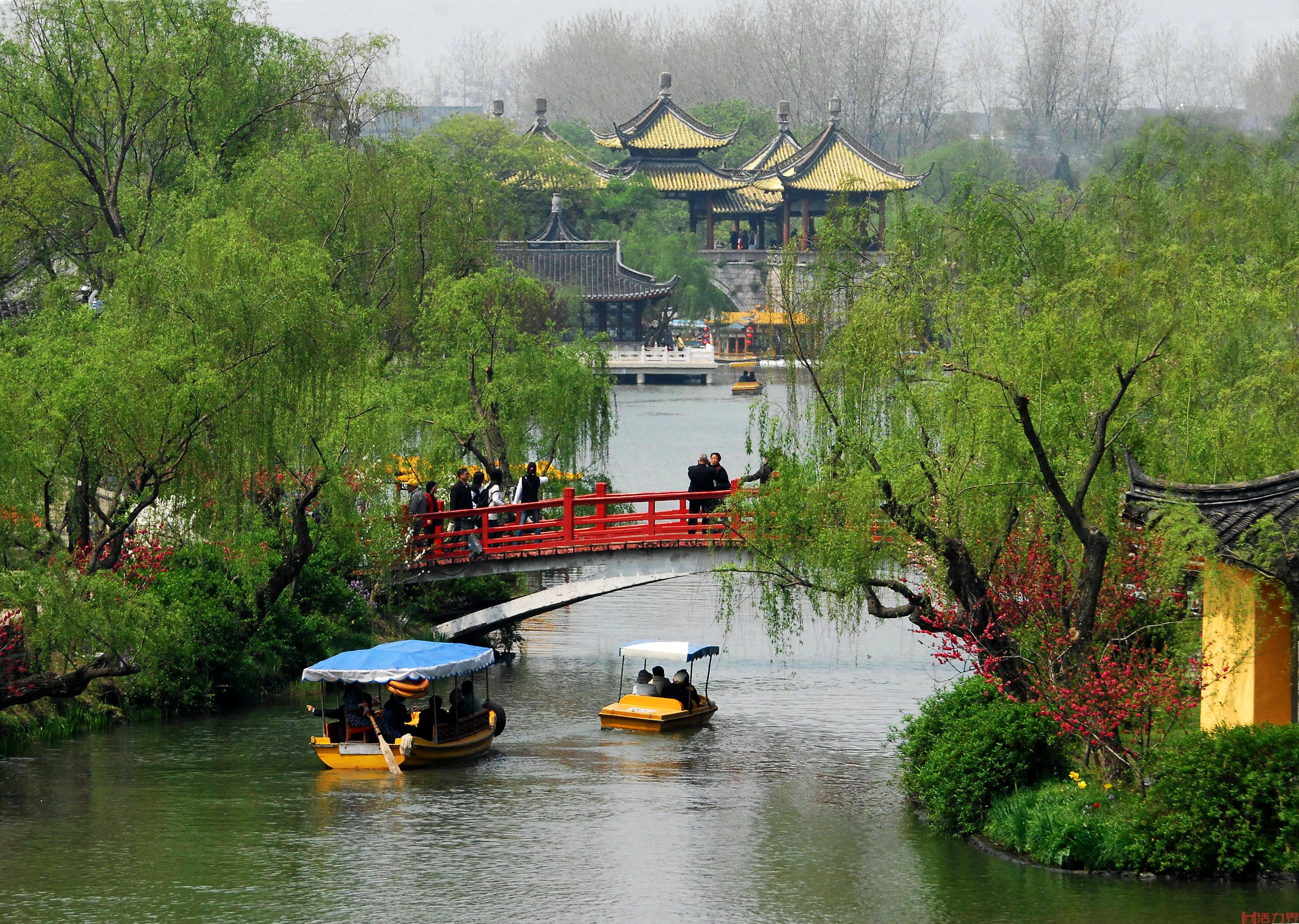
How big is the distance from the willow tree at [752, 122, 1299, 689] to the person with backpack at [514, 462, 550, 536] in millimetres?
7753

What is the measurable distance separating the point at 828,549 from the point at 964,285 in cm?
451

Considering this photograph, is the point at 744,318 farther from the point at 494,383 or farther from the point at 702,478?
the point at 702,478

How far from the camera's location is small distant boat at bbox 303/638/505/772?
20.9 metres

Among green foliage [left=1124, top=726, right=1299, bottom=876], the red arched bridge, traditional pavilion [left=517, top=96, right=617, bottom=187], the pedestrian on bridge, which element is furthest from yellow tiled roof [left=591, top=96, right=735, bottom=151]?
green foliage [left=1124, top=726, right=1299, bottom=876]

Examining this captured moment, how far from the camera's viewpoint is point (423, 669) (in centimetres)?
2095

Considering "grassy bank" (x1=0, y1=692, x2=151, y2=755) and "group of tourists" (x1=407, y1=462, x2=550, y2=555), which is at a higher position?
"group of tourists" (x1=407, y1=462, x2=550, y2=555)

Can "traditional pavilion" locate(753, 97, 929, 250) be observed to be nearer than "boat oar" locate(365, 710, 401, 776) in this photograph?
No

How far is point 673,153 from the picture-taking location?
90.1 metres

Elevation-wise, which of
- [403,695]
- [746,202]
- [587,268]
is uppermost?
[746,202]

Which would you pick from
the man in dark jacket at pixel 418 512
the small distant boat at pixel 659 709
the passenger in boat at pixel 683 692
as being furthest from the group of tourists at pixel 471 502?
the passenger in boat at pixel 683 692

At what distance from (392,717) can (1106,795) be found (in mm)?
9165

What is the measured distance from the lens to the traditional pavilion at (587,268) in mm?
74438

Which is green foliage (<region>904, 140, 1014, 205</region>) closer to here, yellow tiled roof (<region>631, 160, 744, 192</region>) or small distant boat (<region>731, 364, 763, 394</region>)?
yellow tiled roof (<region>631, 160, 744, 192</region>)

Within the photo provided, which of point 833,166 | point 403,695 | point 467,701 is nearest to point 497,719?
point 467,701
